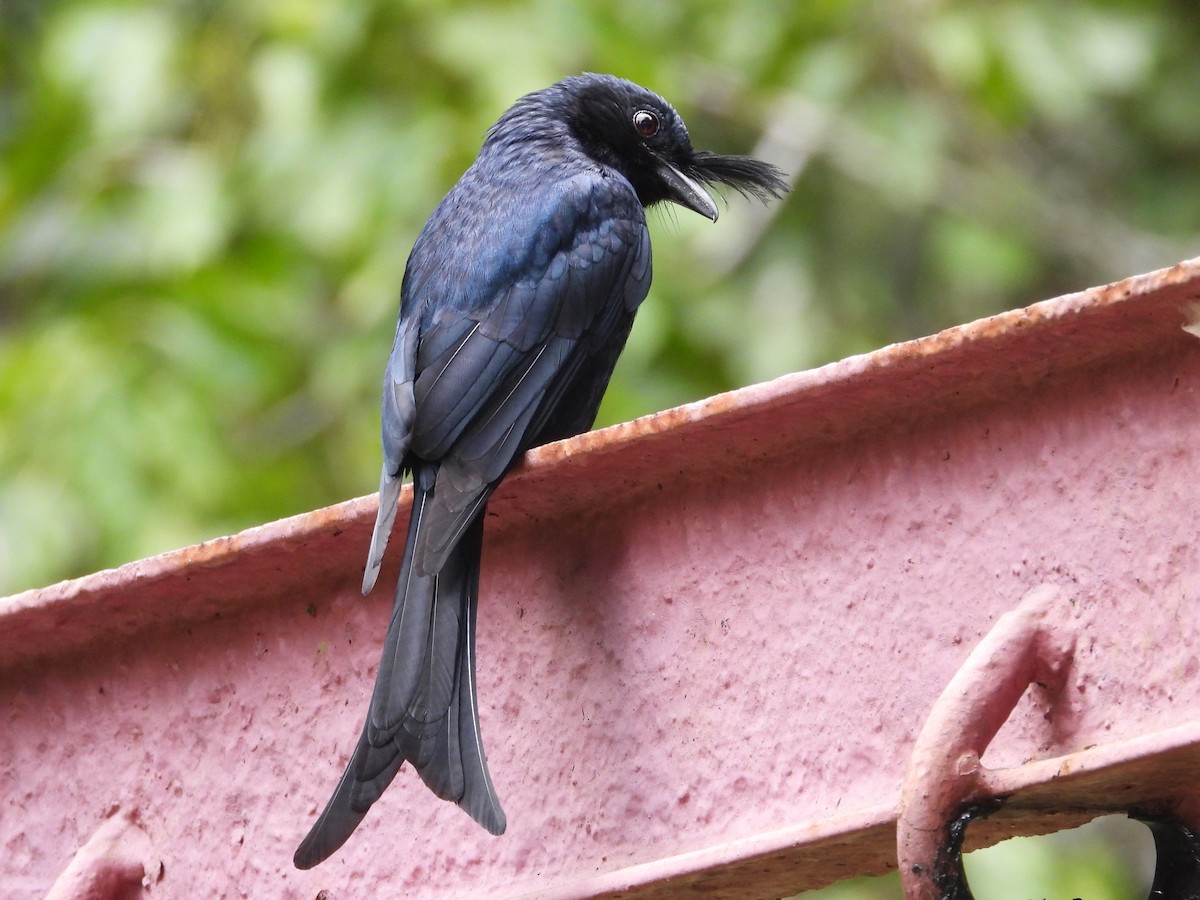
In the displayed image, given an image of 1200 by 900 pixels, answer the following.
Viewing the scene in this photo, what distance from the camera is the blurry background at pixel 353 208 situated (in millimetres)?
4234

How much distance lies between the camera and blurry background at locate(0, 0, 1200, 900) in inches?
167

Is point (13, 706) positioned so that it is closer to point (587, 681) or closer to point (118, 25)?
point (587, 681)

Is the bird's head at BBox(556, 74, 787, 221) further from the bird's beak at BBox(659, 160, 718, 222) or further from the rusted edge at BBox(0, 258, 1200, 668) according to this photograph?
the rusted edge at BBox(0, 258, 1200, 668)

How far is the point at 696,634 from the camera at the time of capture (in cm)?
159

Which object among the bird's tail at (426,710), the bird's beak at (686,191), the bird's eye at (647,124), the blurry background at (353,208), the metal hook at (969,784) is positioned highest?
the metal hook at (969,784)

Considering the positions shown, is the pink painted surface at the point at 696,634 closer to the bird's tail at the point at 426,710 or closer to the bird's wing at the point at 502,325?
the bird's tail at the point at 426,710

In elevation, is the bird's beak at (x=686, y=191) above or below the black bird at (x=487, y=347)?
below

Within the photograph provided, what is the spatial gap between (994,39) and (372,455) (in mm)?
2072

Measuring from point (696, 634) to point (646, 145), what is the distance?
7.24 feet

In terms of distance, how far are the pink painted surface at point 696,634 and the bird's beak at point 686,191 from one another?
5.92 ft

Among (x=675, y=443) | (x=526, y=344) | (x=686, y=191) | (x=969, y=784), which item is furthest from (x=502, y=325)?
(x=969, y=784)

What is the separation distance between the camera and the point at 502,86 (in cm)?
414

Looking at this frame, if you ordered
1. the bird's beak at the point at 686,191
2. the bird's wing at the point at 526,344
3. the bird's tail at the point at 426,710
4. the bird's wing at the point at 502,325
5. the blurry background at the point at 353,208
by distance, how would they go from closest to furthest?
the bird's tail at the point at 426,710 → the bird's wing at the point at 526,344 → the bird's wing at the point at 502,325 → the bird's beak at the point at 686,191 → the blurry background at the point at 353,208

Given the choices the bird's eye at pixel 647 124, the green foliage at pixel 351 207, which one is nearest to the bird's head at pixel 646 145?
the bird's eye at pixel 647 124
